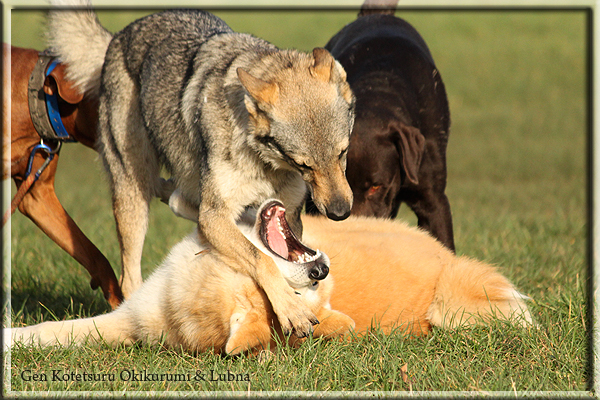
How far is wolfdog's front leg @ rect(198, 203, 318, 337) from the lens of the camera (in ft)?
9.43

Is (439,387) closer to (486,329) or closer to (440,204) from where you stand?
(486,329)

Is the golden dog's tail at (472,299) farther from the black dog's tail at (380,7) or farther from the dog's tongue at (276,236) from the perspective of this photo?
the black dog's tail at (380,7)

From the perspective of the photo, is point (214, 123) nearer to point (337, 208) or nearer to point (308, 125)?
point (308, 125)

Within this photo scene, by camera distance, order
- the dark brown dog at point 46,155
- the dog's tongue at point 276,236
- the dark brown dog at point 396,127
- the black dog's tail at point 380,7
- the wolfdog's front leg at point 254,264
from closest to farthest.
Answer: the wolfdog's front leg at point 254,264, the dog's tongue at point 276,236, the dark brown dog at point 46,155, the dark brown dog at point 396,127, the black dog's tail at point 380,7

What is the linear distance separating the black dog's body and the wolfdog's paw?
1705 mm

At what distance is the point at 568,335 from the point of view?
3115 millimetres

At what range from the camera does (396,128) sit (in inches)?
175

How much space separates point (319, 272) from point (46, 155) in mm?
2534

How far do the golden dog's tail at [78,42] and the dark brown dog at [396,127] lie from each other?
194cm

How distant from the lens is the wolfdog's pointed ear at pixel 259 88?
3066 mm

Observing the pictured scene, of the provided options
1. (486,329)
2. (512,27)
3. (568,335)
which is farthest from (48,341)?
(512,27)

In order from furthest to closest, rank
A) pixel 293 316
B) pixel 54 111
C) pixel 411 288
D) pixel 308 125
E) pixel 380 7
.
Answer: pixel 380 7
pixel 54 111
pixel 411 288
pixel 308 125
pixel 293 316

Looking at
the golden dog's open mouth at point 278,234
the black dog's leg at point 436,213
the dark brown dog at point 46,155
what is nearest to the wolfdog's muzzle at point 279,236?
the golden dog's open mouth at point 278,234

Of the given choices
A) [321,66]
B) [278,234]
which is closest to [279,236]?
[278,234]
